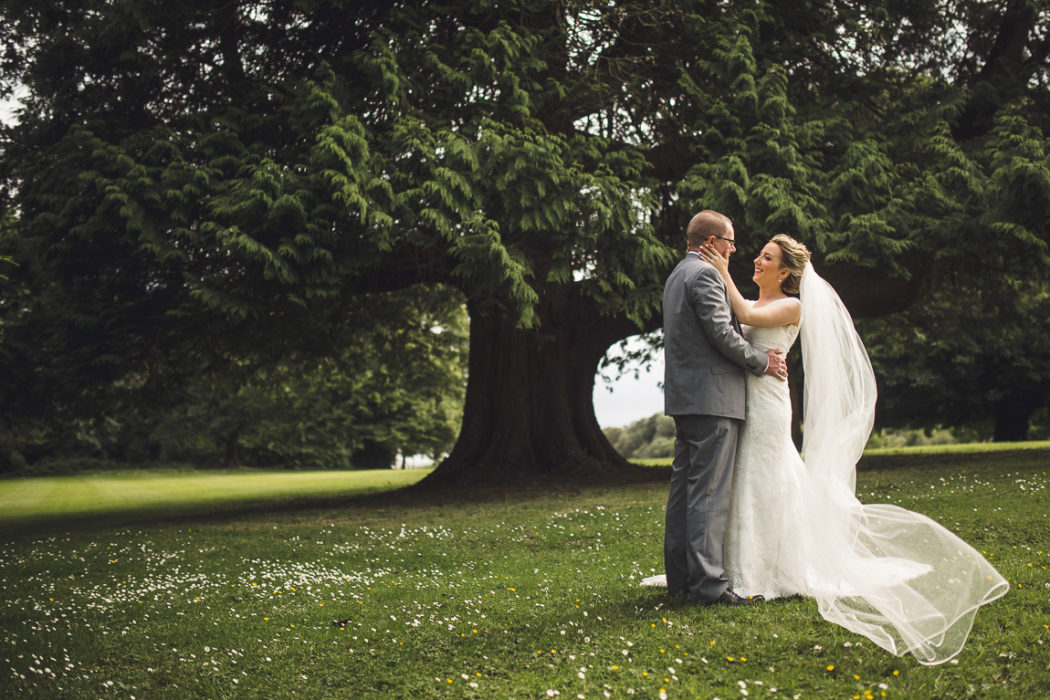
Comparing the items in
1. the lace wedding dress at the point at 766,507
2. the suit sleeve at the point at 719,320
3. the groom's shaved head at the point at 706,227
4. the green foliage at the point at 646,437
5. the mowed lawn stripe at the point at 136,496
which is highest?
the groom's shaved head at the point at 706,227

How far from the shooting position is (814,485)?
5.95 metres

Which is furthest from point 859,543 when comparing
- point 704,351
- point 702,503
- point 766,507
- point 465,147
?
point 465,147

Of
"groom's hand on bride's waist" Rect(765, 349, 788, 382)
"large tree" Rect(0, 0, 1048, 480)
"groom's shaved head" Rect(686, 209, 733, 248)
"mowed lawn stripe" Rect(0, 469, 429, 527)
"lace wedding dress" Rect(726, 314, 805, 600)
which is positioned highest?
"large tree" Rect(0, 0, 1048, 480)

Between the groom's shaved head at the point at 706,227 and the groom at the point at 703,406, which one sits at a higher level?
the groom's shaved head at the point at 706,227

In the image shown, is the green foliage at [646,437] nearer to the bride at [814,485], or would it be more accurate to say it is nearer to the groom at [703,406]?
the bride at [814,485]

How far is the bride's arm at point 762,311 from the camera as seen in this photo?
6.18 m

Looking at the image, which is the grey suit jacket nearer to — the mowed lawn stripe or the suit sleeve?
the suit sleeve

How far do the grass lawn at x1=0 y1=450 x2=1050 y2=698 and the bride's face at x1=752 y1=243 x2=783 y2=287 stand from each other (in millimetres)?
2457

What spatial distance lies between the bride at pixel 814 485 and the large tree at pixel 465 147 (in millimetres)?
6572

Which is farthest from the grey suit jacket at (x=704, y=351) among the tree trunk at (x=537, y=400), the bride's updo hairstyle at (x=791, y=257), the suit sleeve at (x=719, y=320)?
the tree trunk at (x=537, y=400)

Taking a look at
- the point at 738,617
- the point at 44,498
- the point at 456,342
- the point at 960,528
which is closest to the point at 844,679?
the point at 738,617

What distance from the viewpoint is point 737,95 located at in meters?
13.6

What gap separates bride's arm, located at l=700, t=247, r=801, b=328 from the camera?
6.18 metres

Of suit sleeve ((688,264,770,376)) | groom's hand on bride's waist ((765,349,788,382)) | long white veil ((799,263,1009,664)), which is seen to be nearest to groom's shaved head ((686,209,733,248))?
suit sleeve ((688,264,770,376))
